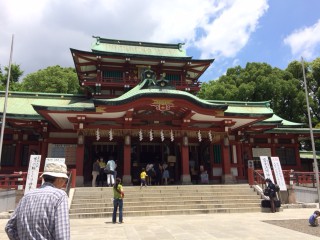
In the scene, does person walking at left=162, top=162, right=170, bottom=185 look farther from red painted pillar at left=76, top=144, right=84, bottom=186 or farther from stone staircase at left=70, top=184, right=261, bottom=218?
red painted pillar at left=76, top=144, right=84, bottom=186

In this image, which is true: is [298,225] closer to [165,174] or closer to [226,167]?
[226,167]

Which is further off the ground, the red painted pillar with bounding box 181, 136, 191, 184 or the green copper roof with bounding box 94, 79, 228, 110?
the green copper roof with bounding box 94, 79, 228, 110

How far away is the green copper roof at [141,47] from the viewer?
2569cm

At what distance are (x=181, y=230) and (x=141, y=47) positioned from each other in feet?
68.6

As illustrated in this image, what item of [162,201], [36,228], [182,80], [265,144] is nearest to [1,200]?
[162,201]

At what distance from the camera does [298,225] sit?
9.94m

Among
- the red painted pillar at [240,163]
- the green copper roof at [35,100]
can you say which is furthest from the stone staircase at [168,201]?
the green copper roof at [35,100]

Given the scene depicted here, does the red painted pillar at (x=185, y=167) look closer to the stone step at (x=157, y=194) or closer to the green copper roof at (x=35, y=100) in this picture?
the stone step at (x=157, y=194)

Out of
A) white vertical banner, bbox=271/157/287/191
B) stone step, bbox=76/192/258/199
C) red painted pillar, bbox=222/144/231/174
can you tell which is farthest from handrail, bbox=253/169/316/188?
red painted pillar, bbox=222/144/231/174

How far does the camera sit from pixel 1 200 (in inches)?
518

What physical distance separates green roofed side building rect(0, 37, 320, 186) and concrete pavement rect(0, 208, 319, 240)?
21.1 feet

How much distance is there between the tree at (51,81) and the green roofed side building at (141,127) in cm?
1673

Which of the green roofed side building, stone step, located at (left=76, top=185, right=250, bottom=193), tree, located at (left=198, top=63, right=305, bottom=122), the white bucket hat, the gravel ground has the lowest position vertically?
the gravel ground

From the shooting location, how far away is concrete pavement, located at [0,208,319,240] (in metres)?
8.20
